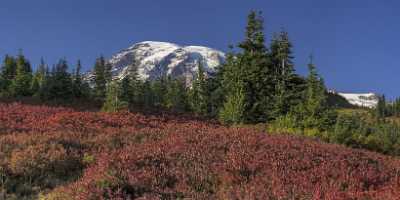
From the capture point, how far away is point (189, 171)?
9961 millimetres

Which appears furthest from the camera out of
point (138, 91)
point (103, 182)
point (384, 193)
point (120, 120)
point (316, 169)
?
point (138, 91)

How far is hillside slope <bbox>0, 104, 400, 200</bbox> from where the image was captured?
8.38m

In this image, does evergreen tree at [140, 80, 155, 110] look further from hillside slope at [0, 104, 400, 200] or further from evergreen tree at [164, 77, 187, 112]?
hillside slope at [0, 104, 400, 200]

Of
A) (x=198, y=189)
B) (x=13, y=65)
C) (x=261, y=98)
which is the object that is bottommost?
(x=198, y=189)

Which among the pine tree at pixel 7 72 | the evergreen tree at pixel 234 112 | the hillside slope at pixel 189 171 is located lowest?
the hillside slope at pixel 189 171

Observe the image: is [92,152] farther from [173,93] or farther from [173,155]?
[173,93]

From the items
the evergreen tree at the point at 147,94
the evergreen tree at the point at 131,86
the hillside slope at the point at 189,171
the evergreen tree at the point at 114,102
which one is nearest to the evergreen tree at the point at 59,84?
the evergreen tree at the point at 131,86

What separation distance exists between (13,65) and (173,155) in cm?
7525

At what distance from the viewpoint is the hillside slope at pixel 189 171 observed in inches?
330

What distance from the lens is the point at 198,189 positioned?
30.5 ft

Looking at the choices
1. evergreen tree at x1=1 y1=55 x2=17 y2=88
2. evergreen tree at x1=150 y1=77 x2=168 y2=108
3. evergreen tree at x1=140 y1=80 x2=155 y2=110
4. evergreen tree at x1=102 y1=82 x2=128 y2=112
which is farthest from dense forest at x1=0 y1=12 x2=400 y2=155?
evergreen tree at x1=150 y1=77 x2=168 y2=108

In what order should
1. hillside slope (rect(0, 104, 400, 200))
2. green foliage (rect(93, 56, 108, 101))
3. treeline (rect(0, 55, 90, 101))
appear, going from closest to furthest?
hillside slope (rect(0, 104, 400, 200))
treeline (rect(0, 55, 90, 101))
green foliage (rect(93, 56, 108, 101))

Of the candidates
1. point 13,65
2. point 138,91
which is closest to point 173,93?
point 138,91

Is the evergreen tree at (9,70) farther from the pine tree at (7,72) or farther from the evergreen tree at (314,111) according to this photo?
the evergreen tree at (314,111)
